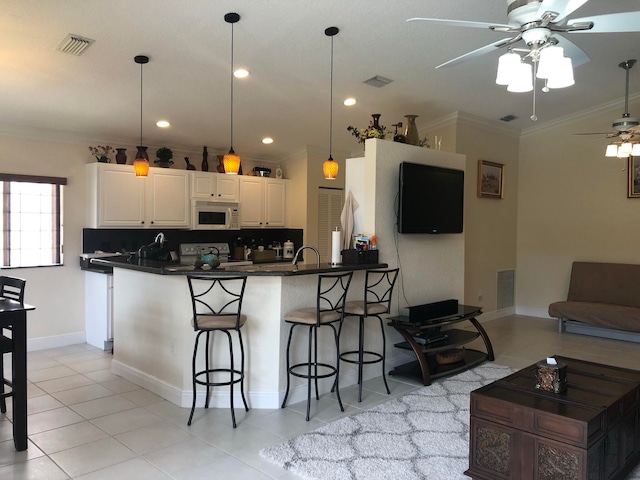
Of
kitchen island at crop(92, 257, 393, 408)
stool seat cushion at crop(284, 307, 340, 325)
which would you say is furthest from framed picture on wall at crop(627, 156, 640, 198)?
stool seat cushion at crop(284, 307, 340, 325)

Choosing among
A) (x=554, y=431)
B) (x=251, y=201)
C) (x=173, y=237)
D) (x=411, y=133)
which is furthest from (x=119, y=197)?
(x=554, y=431)

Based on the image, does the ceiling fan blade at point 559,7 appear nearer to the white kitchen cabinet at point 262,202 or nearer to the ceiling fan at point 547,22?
the ceiling fan at point 547,22

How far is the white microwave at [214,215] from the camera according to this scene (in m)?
6.41

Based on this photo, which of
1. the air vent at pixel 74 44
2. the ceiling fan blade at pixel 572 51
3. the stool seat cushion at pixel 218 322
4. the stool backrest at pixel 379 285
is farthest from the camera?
the stool backrest at pixel 379 285

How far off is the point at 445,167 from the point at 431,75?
0.96m

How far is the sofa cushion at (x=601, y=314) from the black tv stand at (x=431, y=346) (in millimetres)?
1962

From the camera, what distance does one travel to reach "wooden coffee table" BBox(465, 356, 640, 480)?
7.54 feet

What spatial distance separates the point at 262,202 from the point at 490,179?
3290 millimetres

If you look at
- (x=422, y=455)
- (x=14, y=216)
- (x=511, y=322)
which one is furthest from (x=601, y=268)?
(x=14, y=216)

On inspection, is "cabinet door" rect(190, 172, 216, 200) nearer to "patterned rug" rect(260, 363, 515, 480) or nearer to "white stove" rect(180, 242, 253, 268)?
"white stove" rect(180, 242, 253, 268)

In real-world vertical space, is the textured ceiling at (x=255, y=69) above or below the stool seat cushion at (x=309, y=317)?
above

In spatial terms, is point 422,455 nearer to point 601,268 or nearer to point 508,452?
point 508,452

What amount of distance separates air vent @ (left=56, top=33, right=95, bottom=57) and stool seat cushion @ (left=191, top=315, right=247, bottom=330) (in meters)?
2.27

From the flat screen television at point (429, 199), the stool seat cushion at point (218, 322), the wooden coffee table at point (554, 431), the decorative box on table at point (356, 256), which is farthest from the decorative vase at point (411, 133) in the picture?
the wooden coffee table at point (554, 431)
